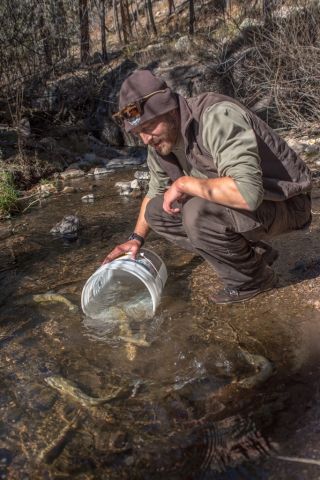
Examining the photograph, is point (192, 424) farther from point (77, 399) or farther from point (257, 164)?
point (257, 164)

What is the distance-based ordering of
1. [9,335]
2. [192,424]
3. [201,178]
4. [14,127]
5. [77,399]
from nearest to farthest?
[192,424] → [77,399] → [201,178] → [9,335] → [14,127]

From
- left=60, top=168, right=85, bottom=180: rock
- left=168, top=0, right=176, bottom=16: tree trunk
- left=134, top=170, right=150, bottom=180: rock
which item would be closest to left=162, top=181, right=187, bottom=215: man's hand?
left=134, top=170, right=150, bottom=180: rock

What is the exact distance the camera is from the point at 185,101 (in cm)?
255

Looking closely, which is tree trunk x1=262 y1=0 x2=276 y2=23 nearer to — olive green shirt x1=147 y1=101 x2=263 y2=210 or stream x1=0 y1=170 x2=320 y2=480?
stream x1=0 y1=170 x2=320 y2=480

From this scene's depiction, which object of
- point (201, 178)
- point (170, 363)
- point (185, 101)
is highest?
point (185, 101)

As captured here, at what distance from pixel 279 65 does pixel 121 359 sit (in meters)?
6.92

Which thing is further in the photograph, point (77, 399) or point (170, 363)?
point (170, 363)

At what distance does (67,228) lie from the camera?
16.1 ft

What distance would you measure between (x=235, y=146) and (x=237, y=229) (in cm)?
49

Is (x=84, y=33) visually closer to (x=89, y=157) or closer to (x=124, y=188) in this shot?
(x=89, y=157)

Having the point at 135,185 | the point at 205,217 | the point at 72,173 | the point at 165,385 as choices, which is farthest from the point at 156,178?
the point at 72,173

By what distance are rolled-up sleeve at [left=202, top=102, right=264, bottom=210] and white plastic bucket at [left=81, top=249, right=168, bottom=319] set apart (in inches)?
31.4

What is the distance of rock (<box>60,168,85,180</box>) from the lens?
7854 millimetres

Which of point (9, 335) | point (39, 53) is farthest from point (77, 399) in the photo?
point (39, 53)
